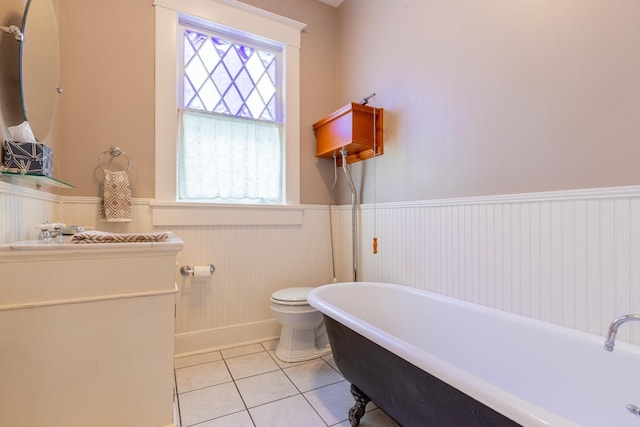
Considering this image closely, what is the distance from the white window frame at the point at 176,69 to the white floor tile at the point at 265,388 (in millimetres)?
1233

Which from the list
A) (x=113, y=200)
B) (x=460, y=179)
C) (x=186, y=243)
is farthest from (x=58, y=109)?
(x=460, y=179)

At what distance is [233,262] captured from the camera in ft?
7.23

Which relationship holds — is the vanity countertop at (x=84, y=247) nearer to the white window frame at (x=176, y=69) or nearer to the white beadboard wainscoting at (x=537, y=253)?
the white window frame at (x=176, y=69)

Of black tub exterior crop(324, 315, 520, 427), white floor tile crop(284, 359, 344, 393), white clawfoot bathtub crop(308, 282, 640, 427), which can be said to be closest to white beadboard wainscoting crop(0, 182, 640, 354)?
white clawfoot bathtub crop(308, 282, 640, 427)

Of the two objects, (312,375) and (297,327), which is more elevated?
(297,327)

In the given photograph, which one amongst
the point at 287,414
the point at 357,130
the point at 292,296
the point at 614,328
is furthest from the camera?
the point at 357,130

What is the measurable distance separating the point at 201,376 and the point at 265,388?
423 millimetres

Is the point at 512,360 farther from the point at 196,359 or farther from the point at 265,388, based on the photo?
the point at 196,359

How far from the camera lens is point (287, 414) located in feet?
4.66

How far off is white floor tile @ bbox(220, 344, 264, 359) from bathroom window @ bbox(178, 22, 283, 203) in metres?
1.07

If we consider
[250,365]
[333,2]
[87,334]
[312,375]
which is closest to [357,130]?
[333,2]

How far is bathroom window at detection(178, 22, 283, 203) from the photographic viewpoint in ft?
6.98

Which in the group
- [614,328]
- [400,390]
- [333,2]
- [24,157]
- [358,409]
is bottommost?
[358,409]

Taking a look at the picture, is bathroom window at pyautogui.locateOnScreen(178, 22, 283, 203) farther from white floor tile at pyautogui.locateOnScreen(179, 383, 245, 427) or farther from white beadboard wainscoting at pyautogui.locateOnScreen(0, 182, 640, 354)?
white floor tile at pyautogui.locateOnScreen(179, 383, 245, 427)
